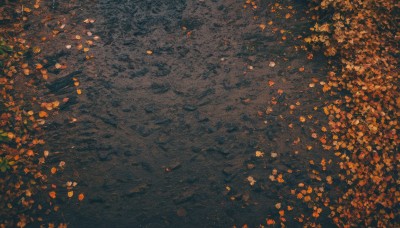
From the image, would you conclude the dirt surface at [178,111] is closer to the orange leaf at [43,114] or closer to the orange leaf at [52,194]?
the orange leaf at [43,114]

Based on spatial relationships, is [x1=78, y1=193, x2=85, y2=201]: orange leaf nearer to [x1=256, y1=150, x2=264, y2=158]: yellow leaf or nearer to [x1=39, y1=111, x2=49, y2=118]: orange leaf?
[x1=39, y1=111, x2=49, y2=118]: orange leaf

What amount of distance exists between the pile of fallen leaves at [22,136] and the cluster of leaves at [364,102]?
5.02 metres

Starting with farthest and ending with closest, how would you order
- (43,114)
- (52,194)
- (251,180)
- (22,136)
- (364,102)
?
(364,102) < (43,114) < (251,180) < (22,136) < (52,194)

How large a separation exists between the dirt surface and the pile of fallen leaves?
0.24 meters

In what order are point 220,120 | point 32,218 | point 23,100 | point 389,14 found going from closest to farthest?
point 32,218 < point 23,100 < point 220,120 < point 389,14

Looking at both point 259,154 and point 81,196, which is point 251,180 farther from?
point 81,196

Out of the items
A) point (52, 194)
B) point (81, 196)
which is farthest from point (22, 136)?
point (81, 196)

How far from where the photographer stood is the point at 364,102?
5586mm

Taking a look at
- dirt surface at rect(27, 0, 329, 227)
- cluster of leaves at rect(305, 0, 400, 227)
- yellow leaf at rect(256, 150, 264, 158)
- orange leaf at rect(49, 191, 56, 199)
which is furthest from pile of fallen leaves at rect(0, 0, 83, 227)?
Answer: cluster of leaves at rect(305, 0, 400, 227)

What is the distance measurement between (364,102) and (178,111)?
389 centimetres

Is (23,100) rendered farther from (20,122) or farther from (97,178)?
(97,178)

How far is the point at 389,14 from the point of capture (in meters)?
6.19

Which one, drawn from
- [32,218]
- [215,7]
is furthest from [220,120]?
[32,218]

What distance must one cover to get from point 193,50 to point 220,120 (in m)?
1.92
